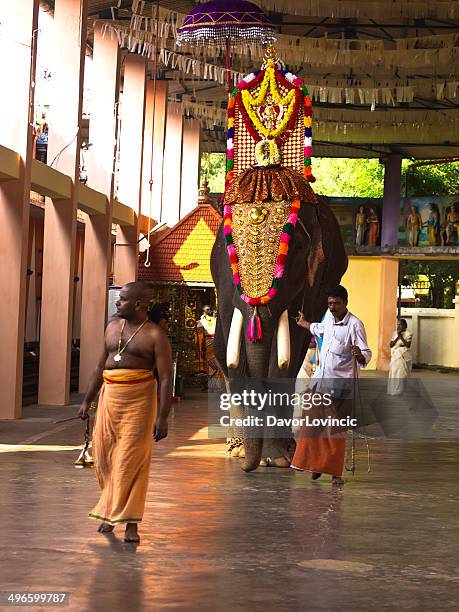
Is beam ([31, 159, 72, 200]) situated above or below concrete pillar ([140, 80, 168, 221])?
below

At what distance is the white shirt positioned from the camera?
1045 centimetres

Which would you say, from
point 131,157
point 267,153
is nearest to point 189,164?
point 131,157

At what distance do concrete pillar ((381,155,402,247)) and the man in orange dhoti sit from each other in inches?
1113

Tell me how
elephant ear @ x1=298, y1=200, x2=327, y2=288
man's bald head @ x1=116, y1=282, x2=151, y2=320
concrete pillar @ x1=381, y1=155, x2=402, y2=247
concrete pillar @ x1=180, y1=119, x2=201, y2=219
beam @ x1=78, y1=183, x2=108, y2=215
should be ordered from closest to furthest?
1. man's bald head @ x1=116, y1=282, x2=151, y2=320
2. elephant ear @ x1=298, y1=200, x2=327, y2=288
3. beam @ x1=78, y1=183, x2=108, y2=215
4. concrete pillar @ x1=180, y1=119, x2=201, y2=219
5. concrete pillar @ x1=381, y1=155, x2=402, y2=247

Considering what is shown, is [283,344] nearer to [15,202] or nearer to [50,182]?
[15,202]

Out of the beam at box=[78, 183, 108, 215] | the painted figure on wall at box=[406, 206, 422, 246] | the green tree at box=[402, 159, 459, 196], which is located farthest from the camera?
the green tree at box=[402, 159, 459, 196]

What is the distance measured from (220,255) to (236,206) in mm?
783

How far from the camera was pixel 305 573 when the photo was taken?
639 cm

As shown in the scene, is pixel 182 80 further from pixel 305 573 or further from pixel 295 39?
pixel 305 573

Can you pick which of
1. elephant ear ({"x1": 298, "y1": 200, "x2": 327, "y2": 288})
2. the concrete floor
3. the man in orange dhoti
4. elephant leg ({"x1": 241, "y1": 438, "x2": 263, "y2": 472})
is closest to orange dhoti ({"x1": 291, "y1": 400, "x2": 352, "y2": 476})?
the concrete floor

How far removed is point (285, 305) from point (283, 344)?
0.38 metres

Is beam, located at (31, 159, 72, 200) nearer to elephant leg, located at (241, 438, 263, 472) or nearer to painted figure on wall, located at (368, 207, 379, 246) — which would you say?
elephant leg, located at (241, 438, 263, 472)

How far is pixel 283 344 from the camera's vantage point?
1049 centimetres

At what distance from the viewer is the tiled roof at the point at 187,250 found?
72.1 ft
